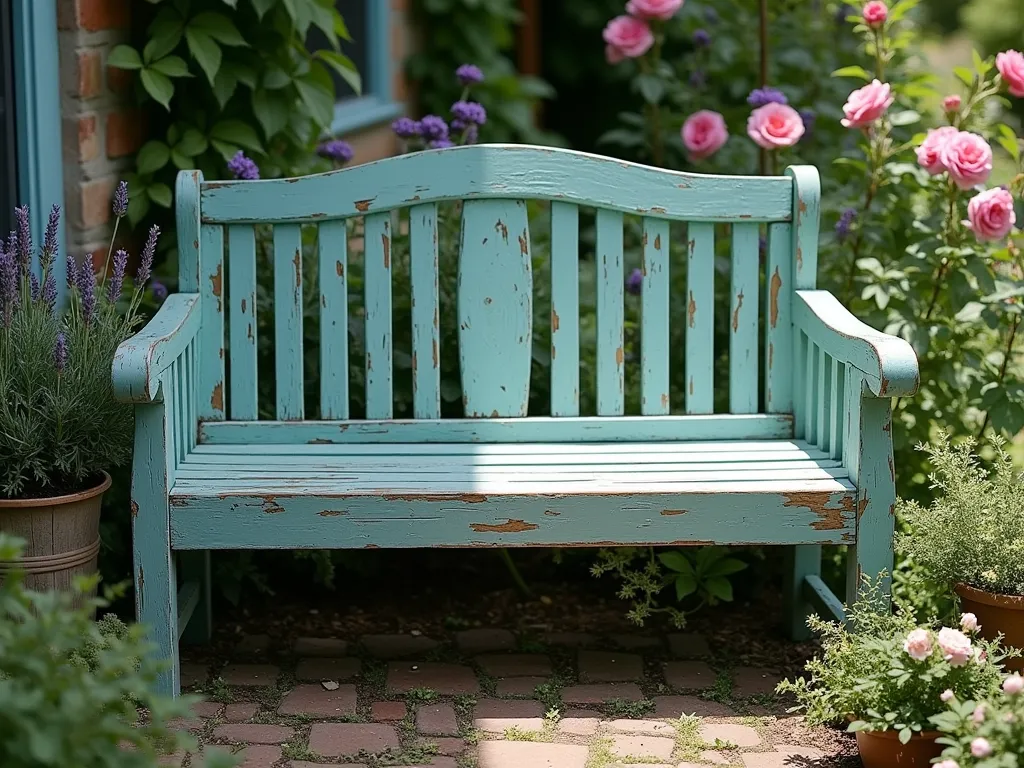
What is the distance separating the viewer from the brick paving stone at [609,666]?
3389 mm

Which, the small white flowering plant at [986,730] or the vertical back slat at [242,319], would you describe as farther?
the vertical back slat at [242,319]

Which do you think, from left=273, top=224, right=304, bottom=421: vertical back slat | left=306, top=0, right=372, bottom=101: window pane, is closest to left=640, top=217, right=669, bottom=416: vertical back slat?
left=273, top=224, right=304, bottom=421: vertical back slat

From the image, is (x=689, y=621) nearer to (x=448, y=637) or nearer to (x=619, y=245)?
(x=448, y=637)

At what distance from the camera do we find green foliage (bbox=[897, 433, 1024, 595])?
3066 millimetres

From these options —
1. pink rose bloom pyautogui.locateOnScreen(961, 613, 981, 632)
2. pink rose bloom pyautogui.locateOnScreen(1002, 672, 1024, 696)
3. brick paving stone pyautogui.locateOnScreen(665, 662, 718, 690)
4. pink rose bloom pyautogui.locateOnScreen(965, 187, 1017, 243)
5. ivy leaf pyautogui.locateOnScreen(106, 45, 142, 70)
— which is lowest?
brick paving stone pyautogui.locateOnScreen(665, 662, 718, 690)

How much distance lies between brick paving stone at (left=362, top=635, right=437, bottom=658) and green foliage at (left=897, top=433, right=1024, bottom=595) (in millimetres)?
1175

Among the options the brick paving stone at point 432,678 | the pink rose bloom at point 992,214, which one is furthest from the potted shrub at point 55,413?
the pink rose bloom at point 992,214

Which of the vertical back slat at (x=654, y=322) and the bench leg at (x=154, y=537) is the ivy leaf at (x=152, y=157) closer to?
the bench leg at (x=154, y=537)

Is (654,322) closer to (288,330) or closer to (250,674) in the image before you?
(288,330)

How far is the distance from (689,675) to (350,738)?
0.85m

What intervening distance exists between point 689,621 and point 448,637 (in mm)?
638

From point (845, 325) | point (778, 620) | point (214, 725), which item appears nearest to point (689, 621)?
point (778, 620)

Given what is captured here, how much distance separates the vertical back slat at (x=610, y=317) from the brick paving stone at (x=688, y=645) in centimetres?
60

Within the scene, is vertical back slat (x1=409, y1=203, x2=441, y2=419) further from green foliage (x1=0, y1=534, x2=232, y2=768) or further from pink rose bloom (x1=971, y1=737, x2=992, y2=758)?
pink rose bloom (x1=971, y1=737, x2=992, y2=758)
